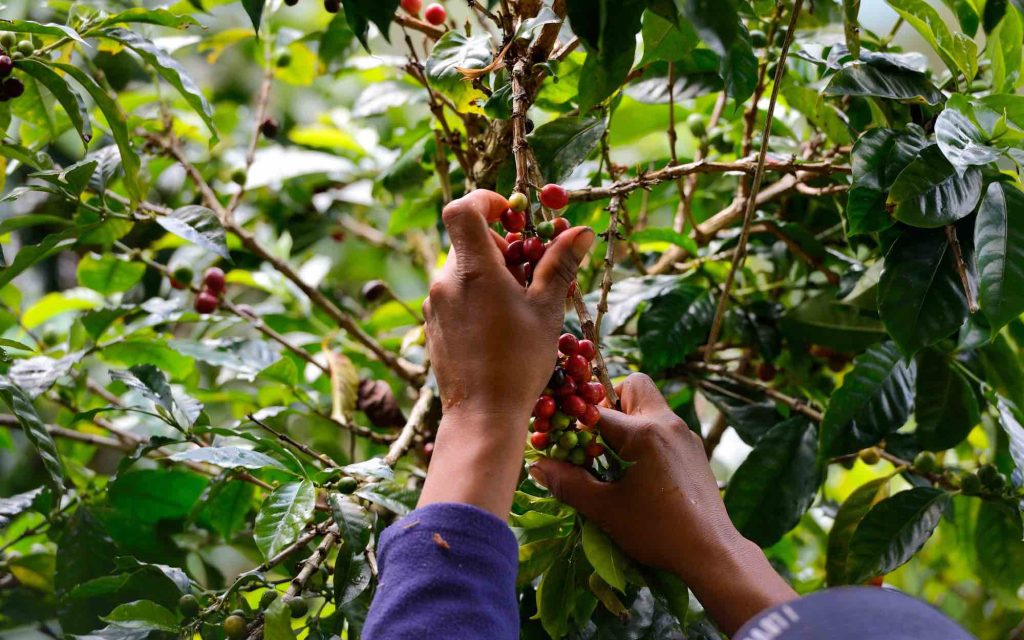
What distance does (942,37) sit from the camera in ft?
3.03

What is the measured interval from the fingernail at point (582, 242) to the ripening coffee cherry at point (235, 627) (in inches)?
17.3

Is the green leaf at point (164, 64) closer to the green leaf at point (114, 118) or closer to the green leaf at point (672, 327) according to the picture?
the green leaf at point (114, 118)

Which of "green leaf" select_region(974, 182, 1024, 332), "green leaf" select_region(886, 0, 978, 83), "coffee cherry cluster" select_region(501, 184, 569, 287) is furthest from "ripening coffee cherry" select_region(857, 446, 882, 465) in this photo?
"coffee cherry cluster" select_region(501, 184, 569, 287)

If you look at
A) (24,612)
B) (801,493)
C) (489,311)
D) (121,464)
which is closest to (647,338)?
(801,493)

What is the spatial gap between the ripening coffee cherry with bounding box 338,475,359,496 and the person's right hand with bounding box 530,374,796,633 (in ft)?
0.62

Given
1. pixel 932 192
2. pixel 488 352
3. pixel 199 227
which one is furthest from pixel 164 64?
pixel 932 192

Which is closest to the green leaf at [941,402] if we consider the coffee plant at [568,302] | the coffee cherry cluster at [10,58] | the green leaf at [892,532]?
the coffee plant at [568,302]

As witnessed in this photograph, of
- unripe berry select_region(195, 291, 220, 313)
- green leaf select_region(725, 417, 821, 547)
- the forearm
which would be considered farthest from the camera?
unripe berry select_region(195, 291, 220, 313)

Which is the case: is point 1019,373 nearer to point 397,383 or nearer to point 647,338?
point 647,338

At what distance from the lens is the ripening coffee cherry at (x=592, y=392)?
77 centimetres

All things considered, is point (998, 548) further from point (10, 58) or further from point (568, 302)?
point (10, 58)

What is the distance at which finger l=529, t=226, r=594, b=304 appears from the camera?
72 centimetres

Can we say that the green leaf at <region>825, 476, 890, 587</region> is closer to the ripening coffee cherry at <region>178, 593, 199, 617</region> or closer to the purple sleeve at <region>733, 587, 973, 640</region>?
the purple sleeve at <region>733, 587, 973, 640</region>

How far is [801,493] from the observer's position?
1083 millimetres
